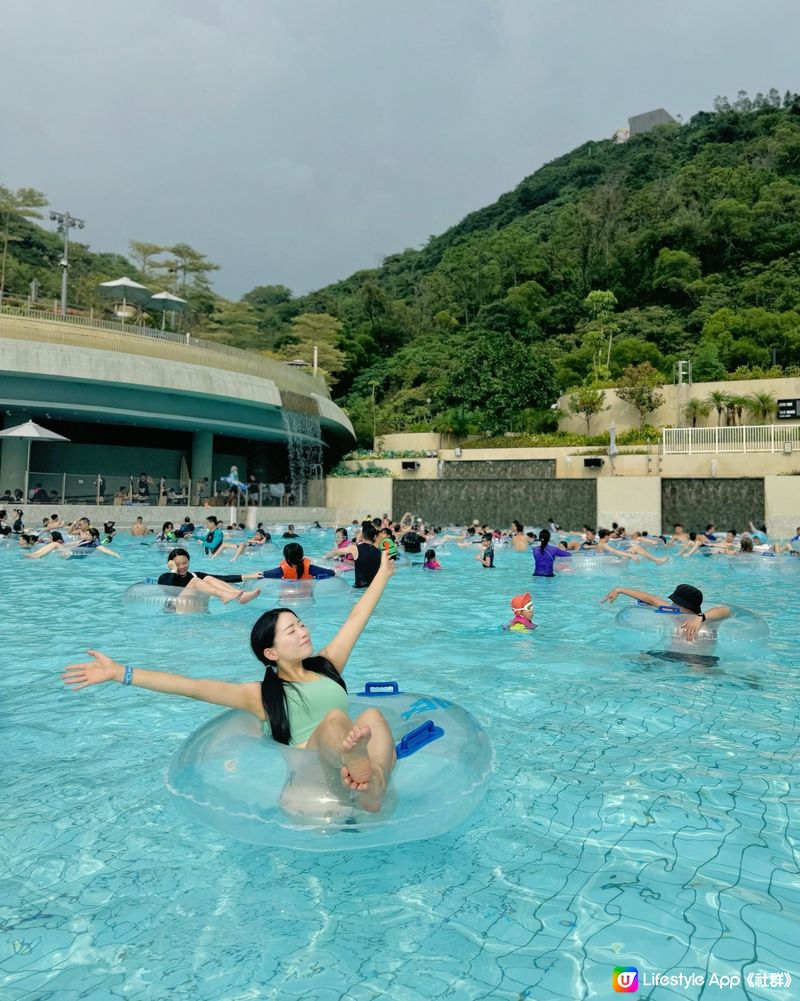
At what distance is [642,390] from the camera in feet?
109

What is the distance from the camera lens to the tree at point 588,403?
34.9m

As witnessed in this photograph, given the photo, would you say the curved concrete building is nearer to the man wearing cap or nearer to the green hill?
the green hill

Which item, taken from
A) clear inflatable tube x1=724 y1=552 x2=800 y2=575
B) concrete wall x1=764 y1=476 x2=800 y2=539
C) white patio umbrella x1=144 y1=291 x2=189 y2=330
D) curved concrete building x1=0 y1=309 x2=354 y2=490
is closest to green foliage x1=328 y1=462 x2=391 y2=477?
curved concrete building x1=0 y1=309 x2=354 y2=490

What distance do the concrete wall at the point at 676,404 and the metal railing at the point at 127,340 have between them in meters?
15.4

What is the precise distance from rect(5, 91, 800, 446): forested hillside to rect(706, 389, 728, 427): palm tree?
140 inches

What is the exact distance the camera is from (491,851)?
319 cm

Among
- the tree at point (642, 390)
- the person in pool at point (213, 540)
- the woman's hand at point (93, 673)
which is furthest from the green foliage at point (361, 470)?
the woman's hand at point (93, 673)

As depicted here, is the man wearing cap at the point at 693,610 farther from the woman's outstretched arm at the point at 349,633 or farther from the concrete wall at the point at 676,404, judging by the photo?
the concrete wall at the point at 676,404

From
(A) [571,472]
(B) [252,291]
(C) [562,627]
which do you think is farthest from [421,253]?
(C) [562,627]

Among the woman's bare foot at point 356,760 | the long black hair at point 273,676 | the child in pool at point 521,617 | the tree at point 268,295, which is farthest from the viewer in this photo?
the tree at point 268,295

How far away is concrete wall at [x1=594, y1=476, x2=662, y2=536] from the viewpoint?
27.1m

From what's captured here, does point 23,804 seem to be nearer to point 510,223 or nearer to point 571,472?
point 571,472

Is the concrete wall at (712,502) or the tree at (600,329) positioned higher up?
the tree at (600,329)

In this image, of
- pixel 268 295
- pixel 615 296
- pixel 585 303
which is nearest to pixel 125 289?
pixel 585 303
